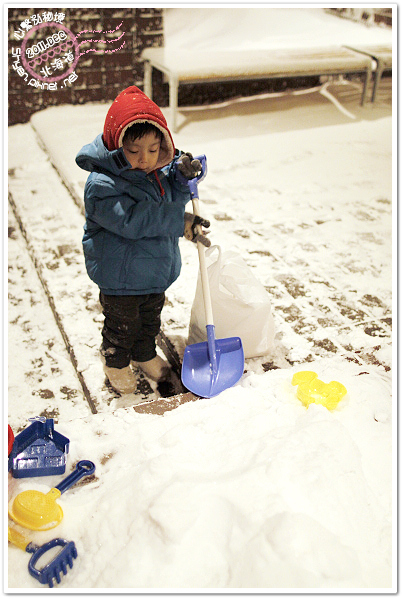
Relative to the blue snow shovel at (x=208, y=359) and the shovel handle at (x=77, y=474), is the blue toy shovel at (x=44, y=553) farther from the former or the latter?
the blue snow shovel at (x=208, y=359)

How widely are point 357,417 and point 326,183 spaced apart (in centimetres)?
300

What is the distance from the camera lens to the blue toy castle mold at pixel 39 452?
167 cm

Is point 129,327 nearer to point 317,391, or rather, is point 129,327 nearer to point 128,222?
point 128,222

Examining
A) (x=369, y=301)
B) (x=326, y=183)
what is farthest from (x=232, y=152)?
(x=369, y=301)

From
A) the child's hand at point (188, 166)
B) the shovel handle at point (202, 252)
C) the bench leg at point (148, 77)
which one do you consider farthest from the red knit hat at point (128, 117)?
the bench leg at point (148, 77)

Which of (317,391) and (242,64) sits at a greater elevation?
(242,64)

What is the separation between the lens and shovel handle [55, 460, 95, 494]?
1628 mm

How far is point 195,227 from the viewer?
2.14 m

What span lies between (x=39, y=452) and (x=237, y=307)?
1046 mm

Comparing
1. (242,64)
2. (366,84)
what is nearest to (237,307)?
(242,64)

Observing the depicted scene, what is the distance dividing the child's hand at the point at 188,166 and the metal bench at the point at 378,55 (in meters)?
4.57

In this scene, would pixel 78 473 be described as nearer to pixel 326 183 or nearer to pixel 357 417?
pixel 357 417

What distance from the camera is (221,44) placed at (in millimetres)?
5688

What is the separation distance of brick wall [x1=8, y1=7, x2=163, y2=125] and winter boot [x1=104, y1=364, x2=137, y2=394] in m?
3.86
